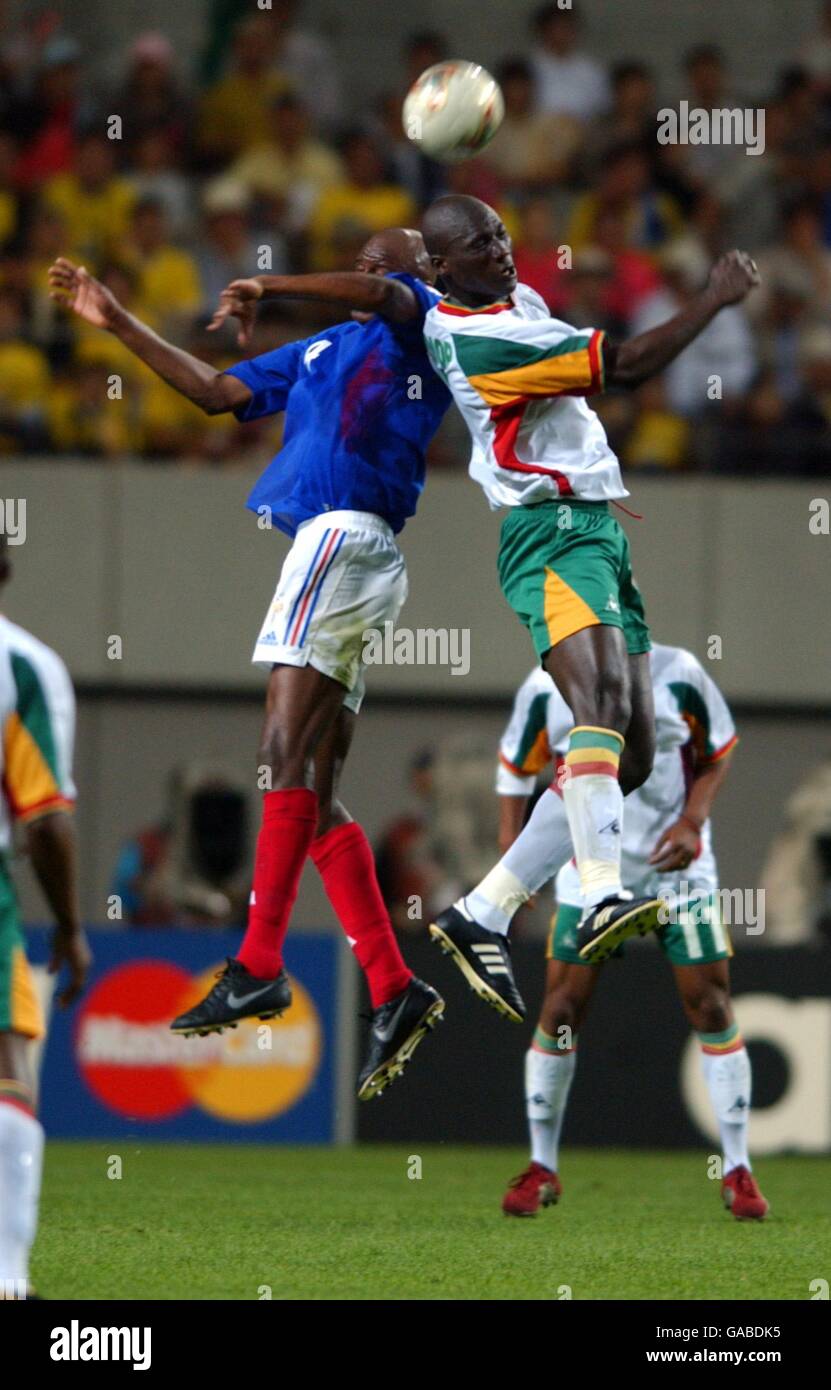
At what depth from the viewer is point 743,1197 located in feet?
30.6

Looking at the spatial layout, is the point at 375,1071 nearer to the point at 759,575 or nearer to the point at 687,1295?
the point at 687,1295

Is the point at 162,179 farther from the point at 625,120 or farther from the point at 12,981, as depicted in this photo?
the point at 12,981

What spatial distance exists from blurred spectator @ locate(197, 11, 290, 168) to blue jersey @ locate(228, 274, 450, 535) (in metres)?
9.55

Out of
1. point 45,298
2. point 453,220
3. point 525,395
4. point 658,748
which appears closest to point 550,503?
point 525,395

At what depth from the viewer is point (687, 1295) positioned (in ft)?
22.8

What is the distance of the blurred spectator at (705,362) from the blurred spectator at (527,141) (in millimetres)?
1439

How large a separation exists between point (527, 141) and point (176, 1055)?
747cm

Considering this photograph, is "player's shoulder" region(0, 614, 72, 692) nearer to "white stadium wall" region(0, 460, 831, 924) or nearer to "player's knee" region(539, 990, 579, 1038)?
"player's knee" region(539, 990, 579, 1038)

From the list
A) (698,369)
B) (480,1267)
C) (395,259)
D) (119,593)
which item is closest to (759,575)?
(698,369)

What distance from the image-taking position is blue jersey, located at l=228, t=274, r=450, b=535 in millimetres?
8094

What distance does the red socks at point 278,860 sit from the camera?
7957mm

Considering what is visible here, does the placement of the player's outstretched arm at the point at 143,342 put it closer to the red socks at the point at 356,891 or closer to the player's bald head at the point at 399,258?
the player's bald head at the point at 399,258

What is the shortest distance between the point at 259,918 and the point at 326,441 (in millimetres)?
1675

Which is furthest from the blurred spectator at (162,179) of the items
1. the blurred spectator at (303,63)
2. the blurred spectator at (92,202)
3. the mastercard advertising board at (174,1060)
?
the mastercard advertising board at (174,1060)
